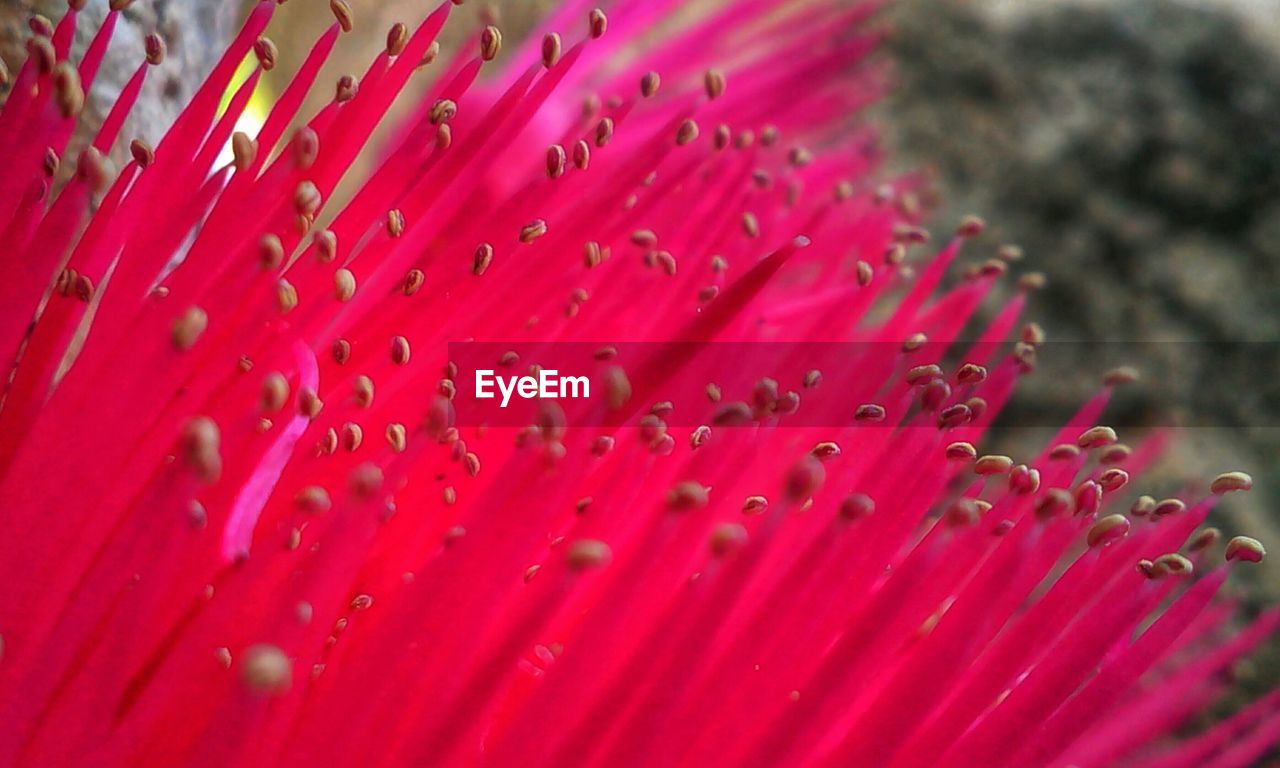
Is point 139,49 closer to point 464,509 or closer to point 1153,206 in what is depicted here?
point 464,509

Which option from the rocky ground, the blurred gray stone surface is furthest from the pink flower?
the rocky ground

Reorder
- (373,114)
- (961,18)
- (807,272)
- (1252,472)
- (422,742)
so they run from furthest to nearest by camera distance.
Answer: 1. (961,18)
2. (1252,472)
3. (807,272)
4. (373,114)
5. (422,742)

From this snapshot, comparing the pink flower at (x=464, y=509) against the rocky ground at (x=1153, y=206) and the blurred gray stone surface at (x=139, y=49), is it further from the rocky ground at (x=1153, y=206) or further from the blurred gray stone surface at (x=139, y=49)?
the rocky ground at (x=1153, y=206)

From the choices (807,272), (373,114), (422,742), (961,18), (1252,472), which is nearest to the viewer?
(422,742)

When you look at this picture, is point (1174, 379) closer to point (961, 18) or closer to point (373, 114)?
point (961, 18)

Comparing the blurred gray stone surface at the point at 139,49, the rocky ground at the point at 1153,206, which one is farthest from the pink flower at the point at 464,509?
the rocky ground at the point at 1153,206

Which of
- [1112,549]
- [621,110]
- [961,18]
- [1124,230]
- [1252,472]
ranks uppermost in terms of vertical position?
[961,18]

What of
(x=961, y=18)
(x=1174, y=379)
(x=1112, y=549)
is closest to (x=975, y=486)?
(x=1112, y=549)

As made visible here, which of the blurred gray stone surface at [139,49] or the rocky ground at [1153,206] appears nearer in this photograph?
the blurred gray stone surface at [139,49]

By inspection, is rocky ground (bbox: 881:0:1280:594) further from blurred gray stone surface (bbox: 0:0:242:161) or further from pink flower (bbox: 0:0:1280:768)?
blurred gray stone surface (bbox: 0:0:242:161)
